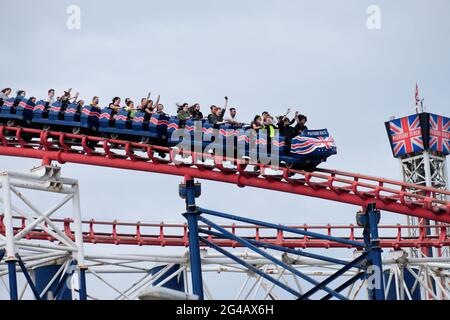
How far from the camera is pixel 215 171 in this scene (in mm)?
20453

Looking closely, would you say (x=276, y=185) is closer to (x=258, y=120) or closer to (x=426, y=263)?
(x=258, y=120)

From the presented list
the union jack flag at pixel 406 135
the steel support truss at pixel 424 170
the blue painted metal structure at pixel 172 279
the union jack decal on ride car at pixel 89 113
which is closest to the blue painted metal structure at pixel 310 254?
the union jack decal on ride car at pixel 89 113

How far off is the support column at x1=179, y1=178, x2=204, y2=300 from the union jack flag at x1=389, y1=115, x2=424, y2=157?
53.8 feet

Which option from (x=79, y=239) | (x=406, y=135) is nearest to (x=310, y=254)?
(x=79, y=239)

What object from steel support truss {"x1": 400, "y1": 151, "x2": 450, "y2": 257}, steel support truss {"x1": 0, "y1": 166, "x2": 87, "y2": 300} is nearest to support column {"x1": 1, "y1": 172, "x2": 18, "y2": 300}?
steel support truss {"x1": 0, "y1": 166, "x2": 87, "y2": 300}

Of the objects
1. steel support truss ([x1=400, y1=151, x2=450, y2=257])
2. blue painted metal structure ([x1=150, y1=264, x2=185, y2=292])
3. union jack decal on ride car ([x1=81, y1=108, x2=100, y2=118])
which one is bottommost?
blue painted metal structure ([x1=150, y1=264, x2=185, y2=292])

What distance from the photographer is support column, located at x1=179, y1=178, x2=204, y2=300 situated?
18.0 meters

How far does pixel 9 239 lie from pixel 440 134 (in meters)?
19.5

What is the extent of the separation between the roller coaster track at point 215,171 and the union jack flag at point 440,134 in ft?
47.7

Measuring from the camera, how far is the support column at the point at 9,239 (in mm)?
18366

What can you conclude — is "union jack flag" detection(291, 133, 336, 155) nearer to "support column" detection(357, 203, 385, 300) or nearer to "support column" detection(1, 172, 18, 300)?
"support column" detection(357, 203, 385, 300)

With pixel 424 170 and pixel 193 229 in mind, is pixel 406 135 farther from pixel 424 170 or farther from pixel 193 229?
pixel 193 229
